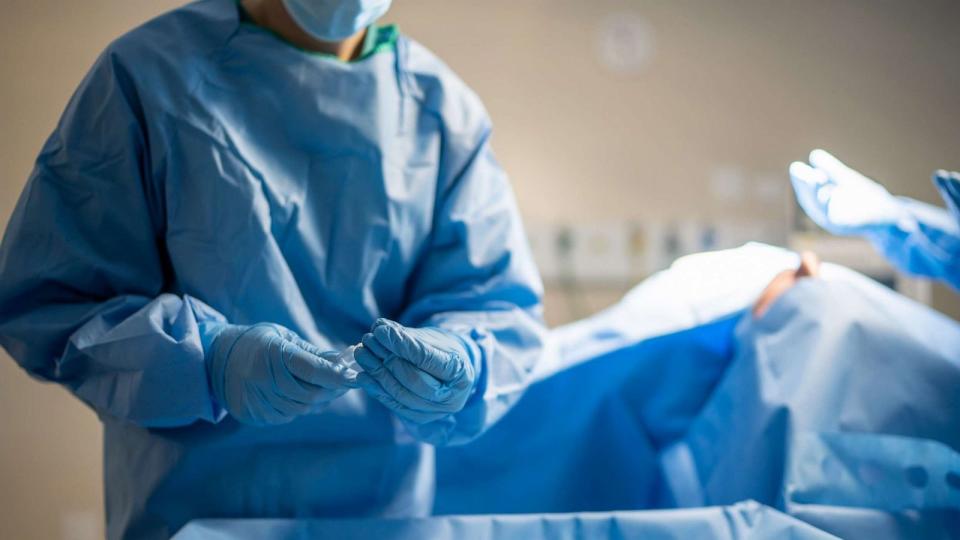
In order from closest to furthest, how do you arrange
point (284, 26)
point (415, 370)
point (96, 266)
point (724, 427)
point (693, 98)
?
point (415, 370)
point (96, 266)
point (284, 26)
point (724, 427)
point (693, 98)

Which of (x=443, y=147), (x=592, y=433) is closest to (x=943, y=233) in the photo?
(x=592, y=433)

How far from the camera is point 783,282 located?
1.41m

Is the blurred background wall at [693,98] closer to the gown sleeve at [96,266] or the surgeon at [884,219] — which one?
the surgeon at [884,219]

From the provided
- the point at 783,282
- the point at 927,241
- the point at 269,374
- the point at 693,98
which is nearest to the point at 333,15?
the point at 269,374

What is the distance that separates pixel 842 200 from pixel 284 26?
2.54ft

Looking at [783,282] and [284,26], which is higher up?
[284,26]

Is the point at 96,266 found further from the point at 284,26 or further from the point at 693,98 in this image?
the point at 693,98

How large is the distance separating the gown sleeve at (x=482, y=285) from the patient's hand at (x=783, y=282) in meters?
0.32

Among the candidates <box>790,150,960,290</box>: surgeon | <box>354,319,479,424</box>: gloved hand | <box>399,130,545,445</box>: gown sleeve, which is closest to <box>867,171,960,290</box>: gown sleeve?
<box>790,150,960,290</box>: surgeon

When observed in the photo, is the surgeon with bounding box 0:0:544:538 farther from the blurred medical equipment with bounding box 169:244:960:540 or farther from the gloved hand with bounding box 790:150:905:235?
the gloved hand with bounding box 790:150:905:235

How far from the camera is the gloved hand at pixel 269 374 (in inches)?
36.8

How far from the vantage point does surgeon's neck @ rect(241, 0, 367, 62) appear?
3.94 feet

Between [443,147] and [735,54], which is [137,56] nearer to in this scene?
[443,147]

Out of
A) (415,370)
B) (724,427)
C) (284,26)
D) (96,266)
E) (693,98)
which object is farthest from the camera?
(693,98)
